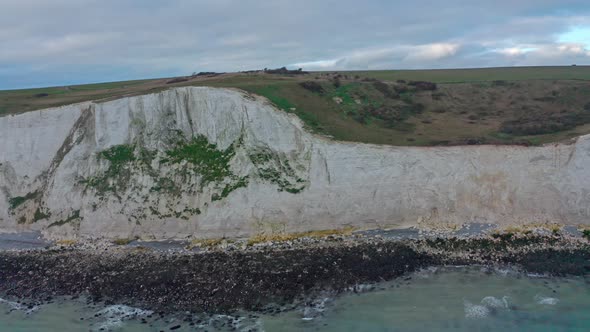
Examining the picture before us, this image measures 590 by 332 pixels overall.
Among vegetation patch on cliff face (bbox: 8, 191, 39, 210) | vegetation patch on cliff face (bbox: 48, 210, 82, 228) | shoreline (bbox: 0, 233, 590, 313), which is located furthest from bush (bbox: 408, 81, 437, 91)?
vegetation patch on cliff face (bbox: 8, 191, 39, 210)

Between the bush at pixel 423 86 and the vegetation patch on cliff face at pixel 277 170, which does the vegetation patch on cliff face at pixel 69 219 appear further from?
the bush at pixel 423 86

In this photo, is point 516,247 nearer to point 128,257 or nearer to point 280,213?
point 280,213

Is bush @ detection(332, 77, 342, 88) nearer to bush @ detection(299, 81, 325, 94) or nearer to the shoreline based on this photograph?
bush @ detection(299, 81, 325, 94)

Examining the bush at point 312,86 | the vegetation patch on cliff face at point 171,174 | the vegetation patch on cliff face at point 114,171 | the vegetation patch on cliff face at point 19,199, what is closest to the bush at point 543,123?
the bush at point 312,86

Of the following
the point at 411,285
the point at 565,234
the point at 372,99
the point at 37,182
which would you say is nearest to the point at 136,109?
the point at 37,182

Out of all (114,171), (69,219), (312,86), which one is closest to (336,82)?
(312,86)
